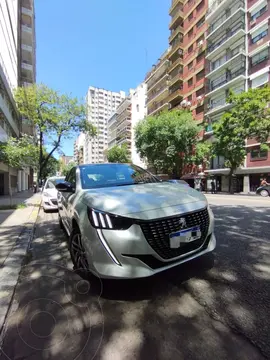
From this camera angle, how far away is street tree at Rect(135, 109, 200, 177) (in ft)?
94.6

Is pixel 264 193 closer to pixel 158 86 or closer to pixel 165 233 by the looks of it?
pixel 165 233

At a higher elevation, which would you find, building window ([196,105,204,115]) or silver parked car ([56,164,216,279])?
building window ([196,105,204,115])

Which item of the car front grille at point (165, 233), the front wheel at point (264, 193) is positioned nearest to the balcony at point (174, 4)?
the front wheel at point (264, 193)

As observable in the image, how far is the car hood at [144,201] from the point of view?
238 centimetres

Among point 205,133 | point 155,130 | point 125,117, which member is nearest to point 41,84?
point 155,130

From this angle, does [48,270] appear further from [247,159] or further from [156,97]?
[156,97]

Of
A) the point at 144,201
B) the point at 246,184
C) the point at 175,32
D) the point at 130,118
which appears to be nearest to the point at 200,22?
the point at 175,32

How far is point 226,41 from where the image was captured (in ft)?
91.5

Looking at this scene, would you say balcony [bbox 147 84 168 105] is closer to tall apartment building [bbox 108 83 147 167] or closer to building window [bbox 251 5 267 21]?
tall apartment building [bbox 108 83 147 167]

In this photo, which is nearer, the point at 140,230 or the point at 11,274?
the point at 140,230

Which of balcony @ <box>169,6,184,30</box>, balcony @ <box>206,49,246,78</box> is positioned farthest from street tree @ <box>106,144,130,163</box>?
balcony @ <box>206,49,246,78</box>

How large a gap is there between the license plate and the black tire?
45.4 inches

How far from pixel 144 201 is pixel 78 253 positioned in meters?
1.30

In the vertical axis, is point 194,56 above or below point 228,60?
above
